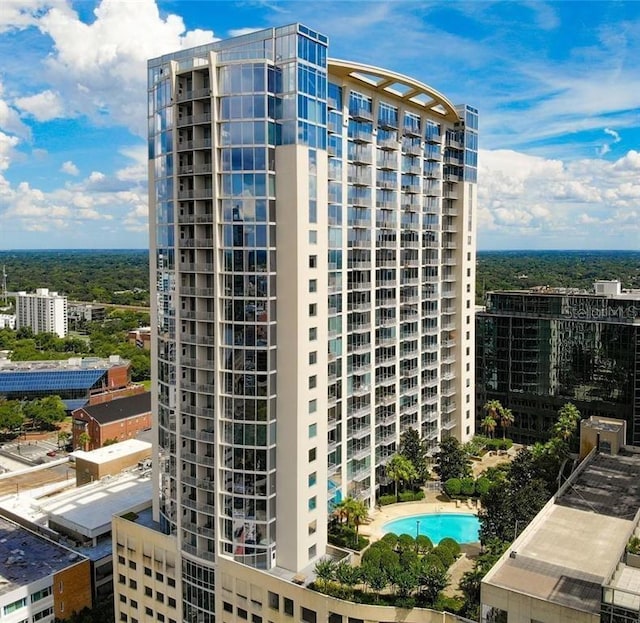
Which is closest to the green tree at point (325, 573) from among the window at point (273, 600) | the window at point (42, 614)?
the window at point (273, 600)

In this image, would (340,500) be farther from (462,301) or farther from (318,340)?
(462,301)

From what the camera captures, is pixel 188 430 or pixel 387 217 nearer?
pixel 188 430

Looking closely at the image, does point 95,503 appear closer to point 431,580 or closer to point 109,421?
point 109,421

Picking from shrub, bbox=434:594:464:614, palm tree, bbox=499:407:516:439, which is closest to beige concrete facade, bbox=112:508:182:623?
shrub, bbox=434:594:464:614

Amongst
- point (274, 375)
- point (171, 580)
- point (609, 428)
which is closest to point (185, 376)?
point (274, 375)

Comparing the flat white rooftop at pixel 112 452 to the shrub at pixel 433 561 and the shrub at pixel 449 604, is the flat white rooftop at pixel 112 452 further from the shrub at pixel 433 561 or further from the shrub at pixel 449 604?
the shrub at pixel 449 604

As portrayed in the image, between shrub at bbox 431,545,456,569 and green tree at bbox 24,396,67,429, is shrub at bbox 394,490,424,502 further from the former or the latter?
green tree at bbox 24,396,67,429
